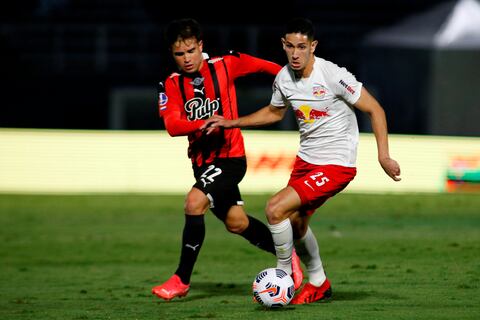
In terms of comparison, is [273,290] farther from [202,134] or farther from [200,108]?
[200,108]

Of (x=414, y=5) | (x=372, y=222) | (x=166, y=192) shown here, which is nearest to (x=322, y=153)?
(x=372, y=222)

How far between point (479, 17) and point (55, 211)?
12.1 m

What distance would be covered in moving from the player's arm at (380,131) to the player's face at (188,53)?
141 cm

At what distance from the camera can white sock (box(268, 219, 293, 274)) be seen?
8078mm

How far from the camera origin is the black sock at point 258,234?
9094 mm

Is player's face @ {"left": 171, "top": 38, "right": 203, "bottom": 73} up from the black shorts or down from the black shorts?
up

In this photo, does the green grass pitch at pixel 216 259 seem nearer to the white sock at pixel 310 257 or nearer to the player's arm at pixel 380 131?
the white sock at pixel 310 257

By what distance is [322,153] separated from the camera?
8.18 m

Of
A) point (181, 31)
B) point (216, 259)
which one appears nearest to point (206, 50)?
point (216, 259)

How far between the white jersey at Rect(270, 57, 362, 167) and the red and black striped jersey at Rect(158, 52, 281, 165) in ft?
2.18

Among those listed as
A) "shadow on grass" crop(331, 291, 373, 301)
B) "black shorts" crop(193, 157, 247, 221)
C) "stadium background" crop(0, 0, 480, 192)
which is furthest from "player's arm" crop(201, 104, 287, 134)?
"stadium background" crop(0, 0, 480, 192)

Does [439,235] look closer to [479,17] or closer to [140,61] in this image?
[479,17]

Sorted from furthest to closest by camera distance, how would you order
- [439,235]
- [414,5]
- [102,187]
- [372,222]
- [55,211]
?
[414,5] < [102,187] < [55,211] < [372,222] < [439,235]

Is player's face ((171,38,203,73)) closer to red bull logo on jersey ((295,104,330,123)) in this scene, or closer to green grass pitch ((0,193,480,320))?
red bull logo on jersey ((295,104,330,123))
